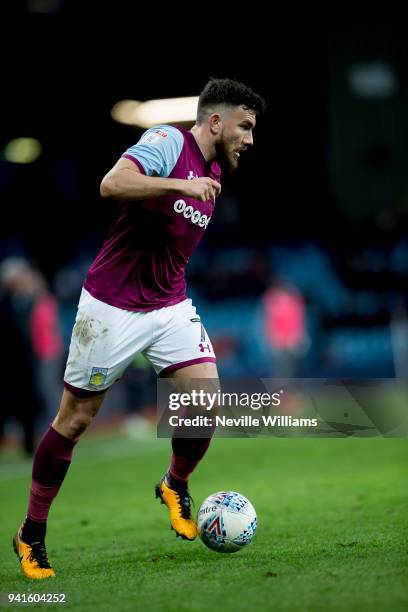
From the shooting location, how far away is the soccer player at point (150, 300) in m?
4.85

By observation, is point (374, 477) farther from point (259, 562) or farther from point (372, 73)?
point (372, 73)

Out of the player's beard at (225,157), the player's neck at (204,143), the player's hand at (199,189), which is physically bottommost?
the player's hand at (199,189)

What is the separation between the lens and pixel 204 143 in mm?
5199

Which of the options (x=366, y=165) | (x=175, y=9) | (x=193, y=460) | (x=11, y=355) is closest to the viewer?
(x=193, y=460)

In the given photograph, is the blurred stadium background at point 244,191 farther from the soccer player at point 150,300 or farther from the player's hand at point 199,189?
the player's hand at point 199,189

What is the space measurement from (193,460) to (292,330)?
38.3 feet

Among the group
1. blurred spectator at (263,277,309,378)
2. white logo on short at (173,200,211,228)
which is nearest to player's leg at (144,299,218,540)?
white logo on short at (173,200,211,228)

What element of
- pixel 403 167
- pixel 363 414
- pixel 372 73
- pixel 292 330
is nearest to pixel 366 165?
pixel 403 167

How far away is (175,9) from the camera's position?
46.7ft

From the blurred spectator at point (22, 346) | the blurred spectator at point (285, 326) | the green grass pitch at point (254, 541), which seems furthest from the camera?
the blurred spectator at point (285, 326)

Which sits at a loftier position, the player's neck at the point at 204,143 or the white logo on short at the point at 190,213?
the player's neck at the point at 204,143

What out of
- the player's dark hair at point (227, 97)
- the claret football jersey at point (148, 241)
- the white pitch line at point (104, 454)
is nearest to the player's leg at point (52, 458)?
the claret football jersey at point (148, 241)

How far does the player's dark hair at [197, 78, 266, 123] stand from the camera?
5.16 m

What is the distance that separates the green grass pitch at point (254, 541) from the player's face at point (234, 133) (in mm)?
2190
